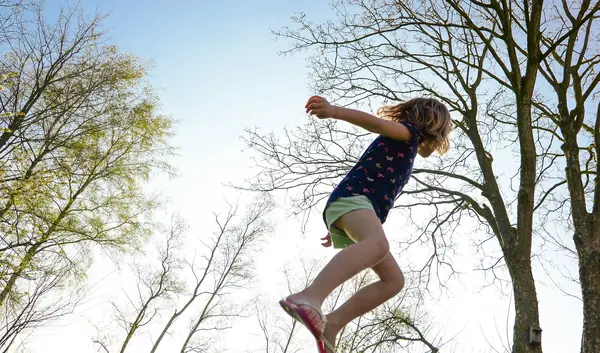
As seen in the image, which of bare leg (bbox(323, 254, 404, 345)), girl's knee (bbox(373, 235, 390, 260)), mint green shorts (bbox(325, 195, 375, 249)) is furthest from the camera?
bare leg (bbox(323, 254, 404, 345))

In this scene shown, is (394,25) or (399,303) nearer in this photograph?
(394,25)

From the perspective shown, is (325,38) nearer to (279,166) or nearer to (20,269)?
(279,166)

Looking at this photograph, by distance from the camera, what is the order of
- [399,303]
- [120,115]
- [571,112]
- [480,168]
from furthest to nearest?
[120,115], [399,303], [480,168], [571,112]

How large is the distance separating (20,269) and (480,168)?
6866mm

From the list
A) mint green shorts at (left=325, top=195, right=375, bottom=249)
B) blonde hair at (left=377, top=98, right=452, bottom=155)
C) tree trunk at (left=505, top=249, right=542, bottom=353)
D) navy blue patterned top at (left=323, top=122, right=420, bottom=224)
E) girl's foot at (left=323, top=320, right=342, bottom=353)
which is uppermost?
tree trunk at (left=505, top=249, right=542, bottom=353)

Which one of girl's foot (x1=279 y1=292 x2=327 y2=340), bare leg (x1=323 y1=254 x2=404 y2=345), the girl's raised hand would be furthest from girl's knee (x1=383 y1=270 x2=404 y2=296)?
the girl's raised hand

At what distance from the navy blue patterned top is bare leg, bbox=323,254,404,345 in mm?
242

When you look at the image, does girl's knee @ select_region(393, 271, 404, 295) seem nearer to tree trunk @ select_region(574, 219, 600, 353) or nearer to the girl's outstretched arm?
the girl's outstretched arm

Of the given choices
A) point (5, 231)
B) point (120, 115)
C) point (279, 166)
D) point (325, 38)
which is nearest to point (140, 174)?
point (120, 115)

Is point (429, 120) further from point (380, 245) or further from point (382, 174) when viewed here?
point (380, 245)

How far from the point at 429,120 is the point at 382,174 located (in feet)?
1.26

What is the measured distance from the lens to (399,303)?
25.6ft

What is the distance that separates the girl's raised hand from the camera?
1777mm

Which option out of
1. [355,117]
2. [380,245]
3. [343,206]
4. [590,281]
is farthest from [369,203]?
[590,281]
